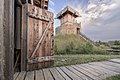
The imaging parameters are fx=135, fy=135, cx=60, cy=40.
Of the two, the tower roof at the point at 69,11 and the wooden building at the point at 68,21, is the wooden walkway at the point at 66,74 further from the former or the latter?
the tower roof at the point at 69,11

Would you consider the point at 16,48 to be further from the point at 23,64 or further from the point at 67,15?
the point at 67,15

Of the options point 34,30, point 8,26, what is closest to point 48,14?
point 34,30

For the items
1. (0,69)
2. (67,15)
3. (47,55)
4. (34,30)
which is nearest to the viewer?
(0,69)

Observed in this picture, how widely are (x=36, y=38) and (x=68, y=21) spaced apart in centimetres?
1513

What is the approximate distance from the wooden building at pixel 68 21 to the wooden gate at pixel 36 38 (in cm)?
1385

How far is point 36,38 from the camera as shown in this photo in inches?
141

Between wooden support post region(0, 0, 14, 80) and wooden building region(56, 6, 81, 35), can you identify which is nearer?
wooden support post region(0, 0, 14, 80)

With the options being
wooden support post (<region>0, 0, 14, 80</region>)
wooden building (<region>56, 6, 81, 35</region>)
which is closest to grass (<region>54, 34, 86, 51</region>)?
wooden building (<region>56, 6, 81, 35</region>)

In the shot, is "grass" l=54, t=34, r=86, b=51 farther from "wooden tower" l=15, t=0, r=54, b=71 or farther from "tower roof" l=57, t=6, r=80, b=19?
"tower roof" l=57, t=6, r=80, b=19

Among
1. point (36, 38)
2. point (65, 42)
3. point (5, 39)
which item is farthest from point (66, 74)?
point (65, 42)

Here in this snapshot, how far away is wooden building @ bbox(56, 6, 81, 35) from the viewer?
1814 centimetres

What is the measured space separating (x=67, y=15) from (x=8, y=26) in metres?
18.0

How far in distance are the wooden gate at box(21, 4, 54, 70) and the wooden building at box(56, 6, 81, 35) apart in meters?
13.9

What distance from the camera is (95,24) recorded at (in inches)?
812
